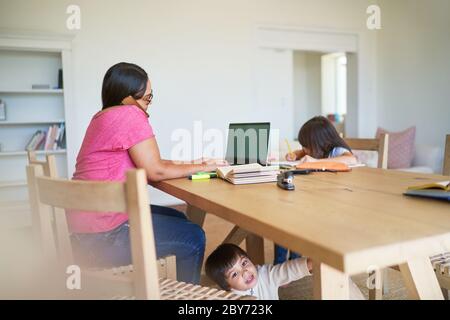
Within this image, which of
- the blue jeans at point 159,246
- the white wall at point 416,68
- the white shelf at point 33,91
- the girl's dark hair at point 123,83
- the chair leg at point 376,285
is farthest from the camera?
the white wall at point 416,68

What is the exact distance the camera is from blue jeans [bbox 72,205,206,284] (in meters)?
1.43

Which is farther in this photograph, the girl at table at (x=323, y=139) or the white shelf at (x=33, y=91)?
the white shelf at (x=33, y=91)

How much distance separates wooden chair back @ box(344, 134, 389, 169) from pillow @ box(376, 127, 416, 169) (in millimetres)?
2228

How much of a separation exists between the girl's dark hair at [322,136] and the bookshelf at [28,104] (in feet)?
8.26

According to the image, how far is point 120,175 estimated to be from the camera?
1.55 m

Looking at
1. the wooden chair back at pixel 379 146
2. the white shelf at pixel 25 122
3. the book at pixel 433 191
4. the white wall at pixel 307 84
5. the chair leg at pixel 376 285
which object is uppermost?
the white wall at pixel 307 84

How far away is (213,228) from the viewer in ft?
12.2

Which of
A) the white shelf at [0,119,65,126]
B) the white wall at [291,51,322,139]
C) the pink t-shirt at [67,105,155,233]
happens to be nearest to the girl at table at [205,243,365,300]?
the pink t-shirt at [67,105,155,233]

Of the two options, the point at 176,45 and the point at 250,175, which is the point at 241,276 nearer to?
the point at 250,175

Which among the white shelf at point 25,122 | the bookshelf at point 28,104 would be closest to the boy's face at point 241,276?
the bookshelf at point 28,104

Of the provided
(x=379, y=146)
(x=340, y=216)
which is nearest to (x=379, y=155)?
(x=379, y=146)

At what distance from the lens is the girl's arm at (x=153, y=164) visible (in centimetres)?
153

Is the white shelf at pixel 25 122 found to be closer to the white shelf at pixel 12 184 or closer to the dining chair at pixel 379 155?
the white shelf at pixel 12 184
